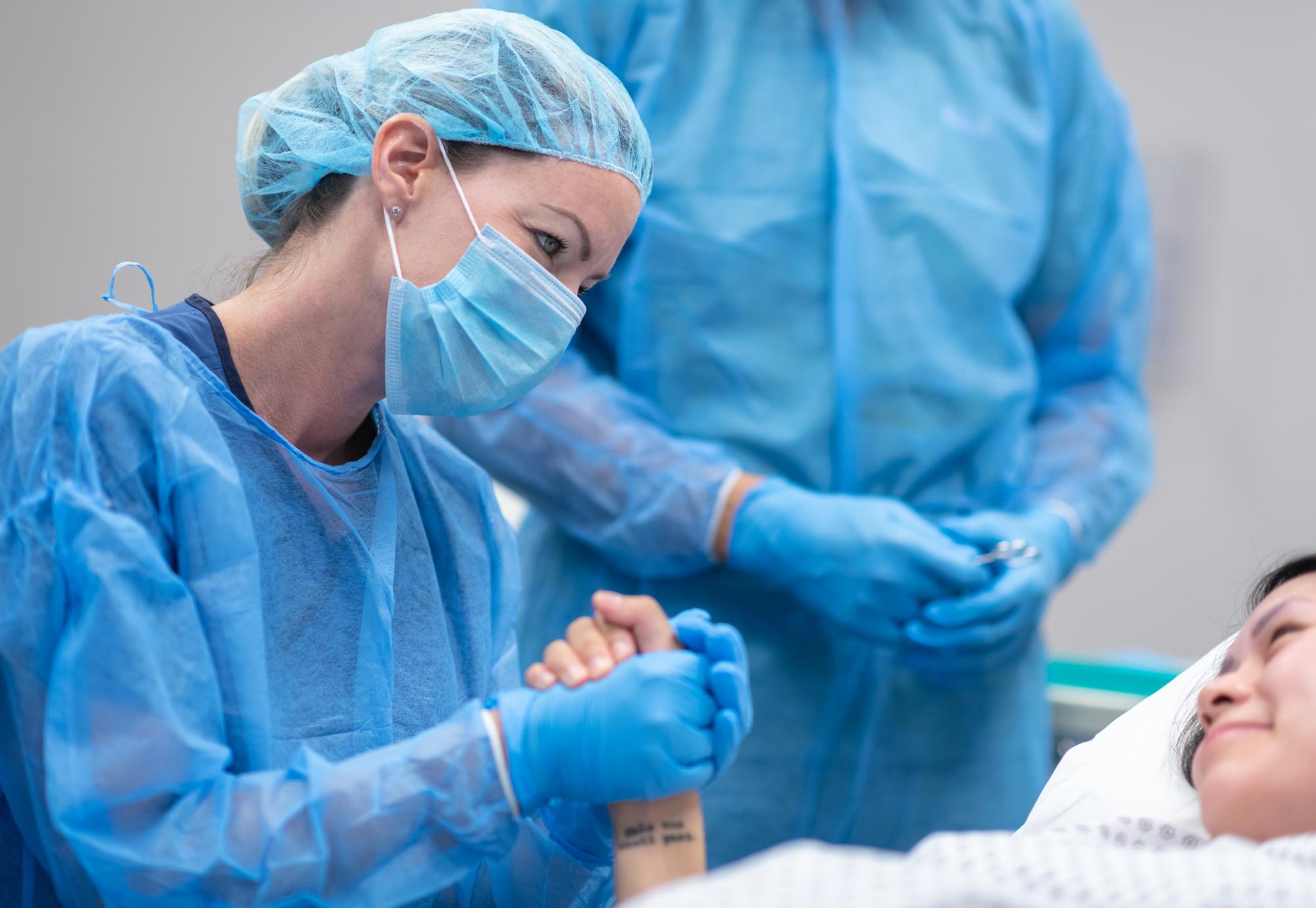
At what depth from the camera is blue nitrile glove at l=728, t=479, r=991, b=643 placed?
158cm

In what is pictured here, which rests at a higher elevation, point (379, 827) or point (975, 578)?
point (379, 827)

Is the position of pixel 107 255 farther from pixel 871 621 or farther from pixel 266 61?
pixel 871 621

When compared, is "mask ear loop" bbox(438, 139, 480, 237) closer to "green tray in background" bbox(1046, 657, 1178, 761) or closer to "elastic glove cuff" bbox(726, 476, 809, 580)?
"elastic glove cuff" bbox(726, 476, 809, 580)

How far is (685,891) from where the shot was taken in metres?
→ 0.78

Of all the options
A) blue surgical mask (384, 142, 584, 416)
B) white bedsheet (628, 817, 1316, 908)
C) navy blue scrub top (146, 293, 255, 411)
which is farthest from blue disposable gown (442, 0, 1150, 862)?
white bedsheet (628, 817, 1316, 908)

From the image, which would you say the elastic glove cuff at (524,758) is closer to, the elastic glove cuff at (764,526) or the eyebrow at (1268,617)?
the elastic glove cuff at (764,526)

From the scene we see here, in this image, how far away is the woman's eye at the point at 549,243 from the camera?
114 cm

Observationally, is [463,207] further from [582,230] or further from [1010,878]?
[1010,878]

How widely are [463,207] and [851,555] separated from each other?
0.73 metres

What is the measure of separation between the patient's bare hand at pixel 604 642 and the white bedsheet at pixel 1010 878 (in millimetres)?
219

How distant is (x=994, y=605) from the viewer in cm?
163

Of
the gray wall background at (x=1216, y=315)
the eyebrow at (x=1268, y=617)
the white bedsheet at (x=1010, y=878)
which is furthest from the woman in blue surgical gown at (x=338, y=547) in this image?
the gray wall background at (x=1216, y=315)

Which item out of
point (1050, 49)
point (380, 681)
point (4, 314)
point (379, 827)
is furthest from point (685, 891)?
point (1050, 49)

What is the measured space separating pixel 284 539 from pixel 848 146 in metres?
0.97
